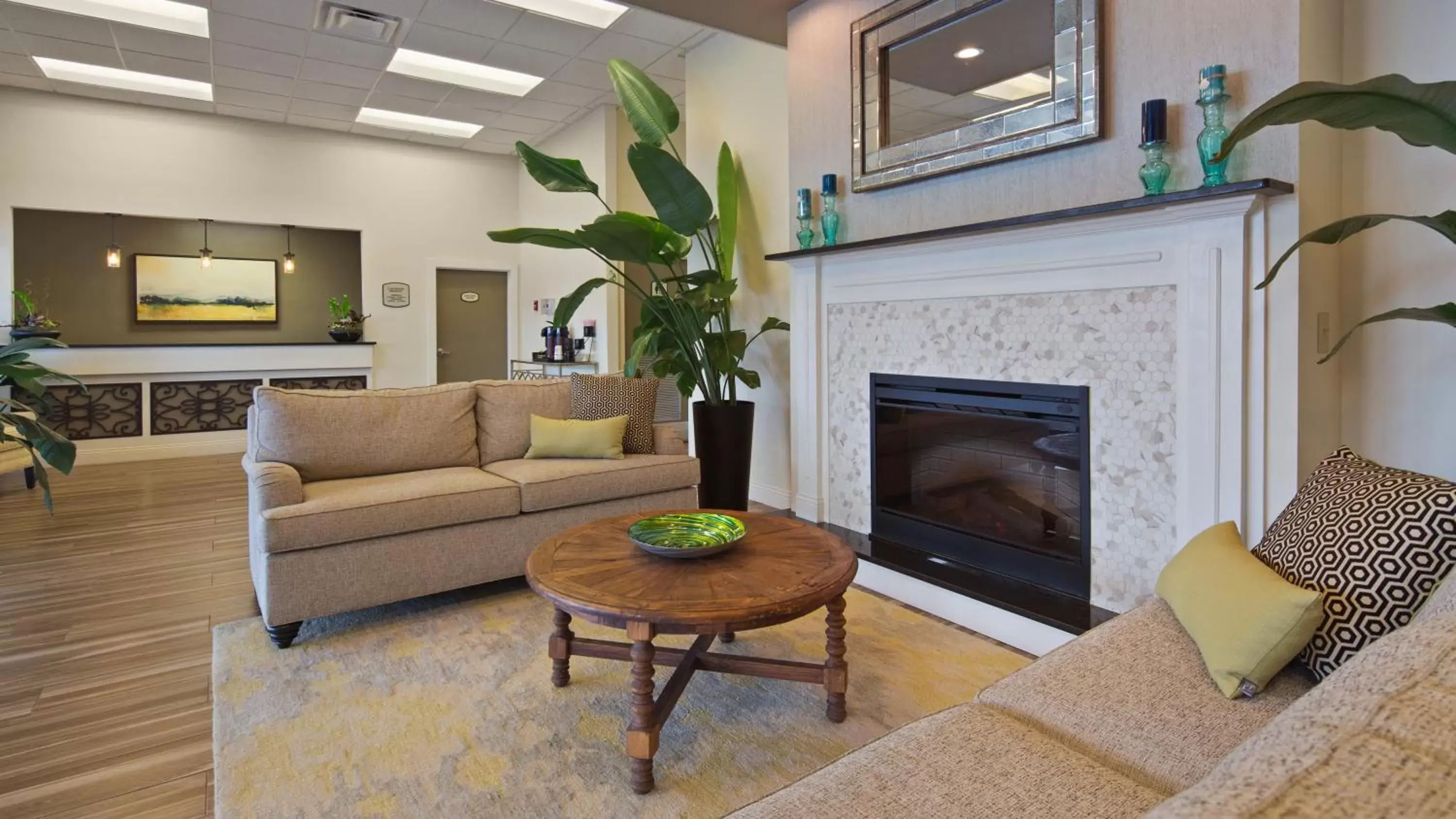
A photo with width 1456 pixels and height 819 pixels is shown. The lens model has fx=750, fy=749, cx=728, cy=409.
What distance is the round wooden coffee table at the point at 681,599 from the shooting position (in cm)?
178

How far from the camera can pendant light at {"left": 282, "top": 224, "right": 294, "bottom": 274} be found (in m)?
7.52

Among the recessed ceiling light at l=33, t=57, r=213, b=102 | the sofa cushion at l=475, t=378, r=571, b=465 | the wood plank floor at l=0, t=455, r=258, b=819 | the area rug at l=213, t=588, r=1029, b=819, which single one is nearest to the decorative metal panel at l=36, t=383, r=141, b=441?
the wood plank floor at l=0, t=455, r=258, b=819

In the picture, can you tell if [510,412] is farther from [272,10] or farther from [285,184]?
[285,184]

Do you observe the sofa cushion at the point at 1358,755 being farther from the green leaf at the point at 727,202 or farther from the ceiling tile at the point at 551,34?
the ceiling tile at the point at 551,34

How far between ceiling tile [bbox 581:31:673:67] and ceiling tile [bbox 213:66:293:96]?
8.25 feet

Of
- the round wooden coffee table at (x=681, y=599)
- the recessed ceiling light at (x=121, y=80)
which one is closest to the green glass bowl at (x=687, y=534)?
the round wooden coffee table at (x=681, y=599)

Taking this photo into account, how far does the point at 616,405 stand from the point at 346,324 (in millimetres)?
4995

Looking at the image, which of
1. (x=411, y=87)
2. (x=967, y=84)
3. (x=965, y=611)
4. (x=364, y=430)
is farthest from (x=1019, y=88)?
(x=411, y=87)

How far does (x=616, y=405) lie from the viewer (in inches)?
151

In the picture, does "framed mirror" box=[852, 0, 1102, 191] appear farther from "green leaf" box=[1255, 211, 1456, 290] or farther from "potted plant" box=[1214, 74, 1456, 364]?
"potted plant" box=[1214, 74, 1456, 364]

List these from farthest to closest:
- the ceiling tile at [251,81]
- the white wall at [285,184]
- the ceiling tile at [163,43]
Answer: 1. the white wall at [285,184]
2. the ceiling tile at [251,81]
3. the ceiling tile at [163,43]

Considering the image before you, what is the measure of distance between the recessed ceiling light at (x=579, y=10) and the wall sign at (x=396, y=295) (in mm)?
3855

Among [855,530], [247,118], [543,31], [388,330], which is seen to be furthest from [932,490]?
[247,118]

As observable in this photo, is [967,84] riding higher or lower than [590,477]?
higher
